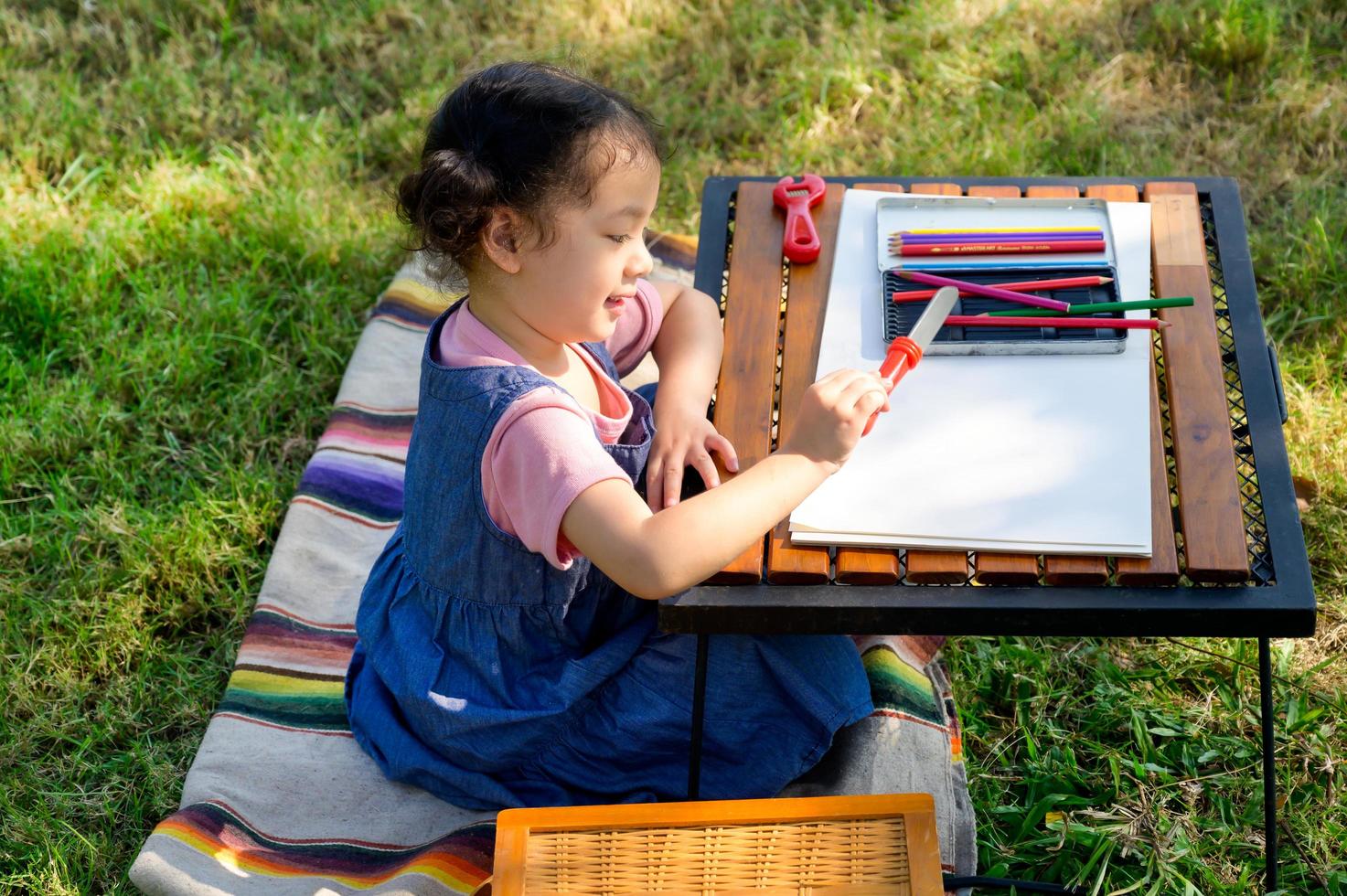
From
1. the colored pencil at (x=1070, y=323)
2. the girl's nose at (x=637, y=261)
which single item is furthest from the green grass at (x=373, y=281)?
the colored pencil at (x=1070, y=323)

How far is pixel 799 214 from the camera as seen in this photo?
215cm

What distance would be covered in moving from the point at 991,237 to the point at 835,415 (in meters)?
0.56

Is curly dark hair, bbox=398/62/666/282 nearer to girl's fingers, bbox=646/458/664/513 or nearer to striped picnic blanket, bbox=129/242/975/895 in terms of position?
girl's fingers, bbox=646/458/664/513

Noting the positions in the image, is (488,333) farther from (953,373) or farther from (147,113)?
(147,113)

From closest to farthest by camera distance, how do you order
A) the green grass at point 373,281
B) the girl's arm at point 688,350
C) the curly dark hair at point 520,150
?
the curly dark hair at point 520,150
the girl's arm at point 688,350
the green grass at point 373,281

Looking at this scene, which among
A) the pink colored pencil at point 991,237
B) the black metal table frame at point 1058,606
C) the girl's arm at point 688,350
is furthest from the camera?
the pink colored pencil at point 991,237

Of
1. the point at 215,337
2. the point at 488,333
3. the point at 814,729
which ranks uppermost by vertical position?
the point at 215,337

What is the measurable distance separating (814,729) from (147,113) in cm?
270

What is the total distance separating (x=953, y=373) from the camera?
188 cm

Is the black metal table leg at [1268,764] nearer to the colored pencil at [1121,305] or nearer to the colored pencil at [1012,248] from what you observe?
the colored pencil at [1121,305]

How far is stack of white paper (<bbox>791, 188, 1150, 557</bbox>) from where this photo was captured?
165 centimetres

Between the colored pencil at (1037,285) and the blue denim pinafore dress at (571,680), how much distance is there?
0.41 m

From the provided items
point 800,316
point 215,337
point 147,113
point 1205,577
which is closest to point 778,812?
point 1205,577

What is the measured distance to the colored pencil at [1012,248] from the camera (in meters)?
2.01
